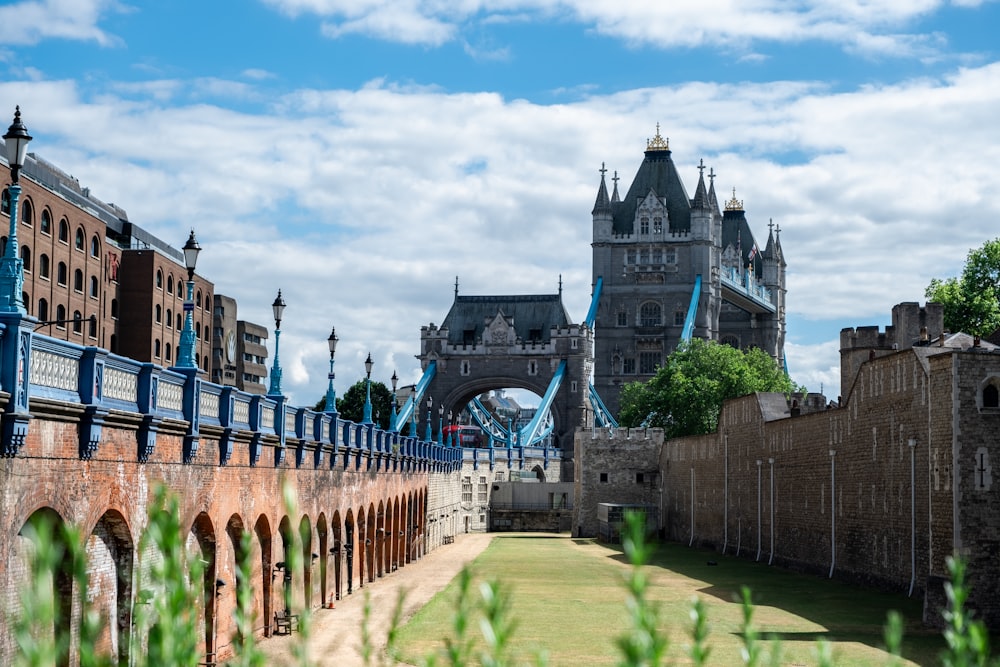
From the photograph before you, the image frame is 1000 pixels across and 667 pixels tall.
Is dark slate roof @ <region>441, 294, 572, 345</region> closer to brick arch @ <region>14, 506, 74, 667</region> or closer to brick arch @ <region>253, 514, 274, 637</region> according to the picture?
brick arch @ <region>253, 514, 274, 637</region>

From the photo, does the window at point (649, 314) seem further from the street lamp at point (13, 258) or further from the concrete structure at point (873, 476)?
the street lamp at point (13, 258)

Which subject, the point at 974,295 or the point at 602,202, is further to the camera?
the point at 602,202

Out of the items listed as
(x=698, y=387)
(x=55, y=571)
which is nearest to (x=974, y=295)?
(x=698, y=387)

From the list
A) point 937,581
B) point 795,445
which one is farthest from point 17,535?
point 795,445

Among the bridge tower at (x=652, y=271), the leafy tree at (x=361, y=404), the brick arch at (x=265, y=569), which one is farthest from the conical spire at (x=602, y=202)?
the brick arch at (x=265, y=569)

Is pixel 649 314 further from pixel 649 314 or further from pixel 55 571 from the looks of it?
pixel 55 571

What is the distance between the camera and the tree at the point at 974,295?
71125mm

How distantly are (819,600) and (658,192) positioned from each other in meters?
100

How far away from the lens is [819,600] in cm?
3791

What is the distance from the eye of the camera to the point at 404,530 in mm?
57344

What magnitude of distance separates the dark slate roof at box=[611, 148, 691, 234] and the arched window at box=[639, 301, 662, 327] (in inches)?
301

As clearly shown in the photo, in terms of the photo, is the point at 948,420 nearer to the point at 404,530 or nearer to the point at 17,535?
the point at 17,535

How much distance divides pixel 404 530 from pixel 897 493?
23.8 metres

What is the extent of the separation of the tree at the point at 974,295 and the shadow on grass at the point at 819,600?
21579 mm
